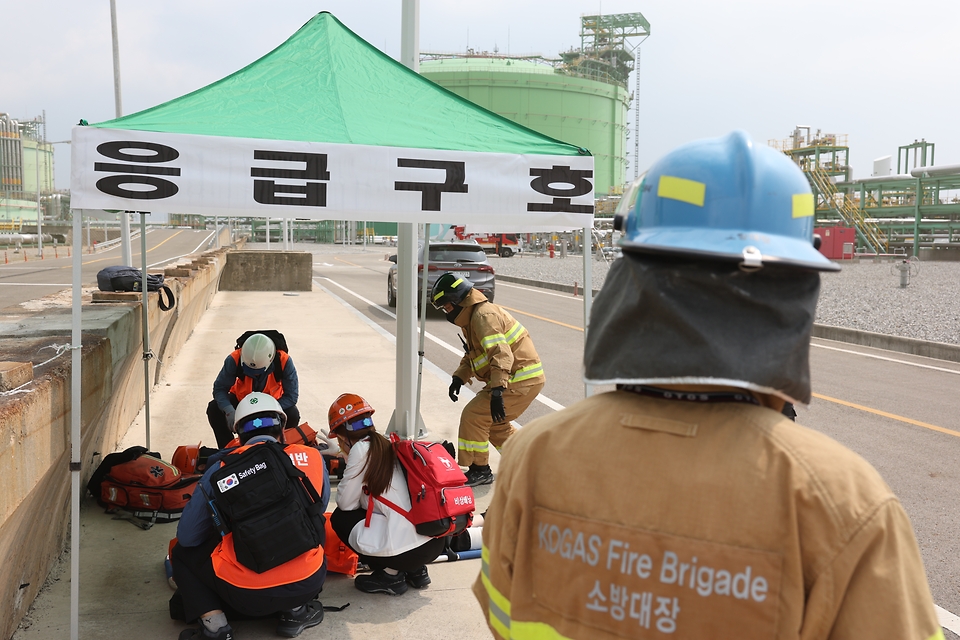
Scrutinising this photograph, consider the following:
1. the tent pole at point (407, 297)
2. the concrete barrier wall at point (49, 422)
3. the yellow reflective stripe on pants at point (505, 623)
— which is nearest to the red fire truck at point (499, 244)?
the tent pole at point (407, 297)

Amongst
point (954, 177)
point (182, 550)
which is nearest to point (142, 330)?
point (182, 550)

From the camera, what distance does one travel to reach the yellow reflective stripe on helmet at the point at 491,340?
19.0ft

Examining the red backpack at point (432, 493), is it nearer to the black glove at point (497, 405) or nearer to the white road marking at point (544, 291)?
the black glove at point (497, 405)

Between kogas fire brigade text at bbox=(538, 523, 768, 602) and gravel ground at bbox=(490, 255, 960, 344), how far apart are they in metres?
12.9

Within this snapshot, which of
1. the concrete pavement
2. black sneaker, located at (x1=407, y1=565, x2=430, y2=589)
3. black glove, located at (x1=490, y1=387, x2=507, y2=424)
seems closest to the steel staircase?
the concrete pavement

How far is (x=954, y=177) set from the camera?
132ft

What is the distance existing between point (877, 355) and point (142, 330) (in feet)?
36.6

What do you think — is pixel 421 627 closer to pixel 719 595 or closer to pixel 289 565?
pixel 289 565

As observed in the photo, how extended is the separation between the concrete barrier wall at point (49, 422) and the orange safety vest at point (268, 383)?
0.87 meters

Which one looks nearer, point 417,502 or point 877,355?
point 417,502

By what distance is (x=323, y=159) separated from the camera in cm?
407

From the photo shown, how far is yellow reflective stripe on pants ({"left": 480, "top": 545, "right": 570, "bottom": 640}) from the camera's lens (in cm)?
138

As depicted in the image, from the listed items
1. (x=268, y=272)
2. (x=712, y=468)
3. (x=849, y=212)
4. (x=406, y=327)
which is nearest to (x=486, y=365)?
(x=406, y=327)

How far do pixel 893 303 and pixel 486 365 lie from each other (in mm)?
16221
